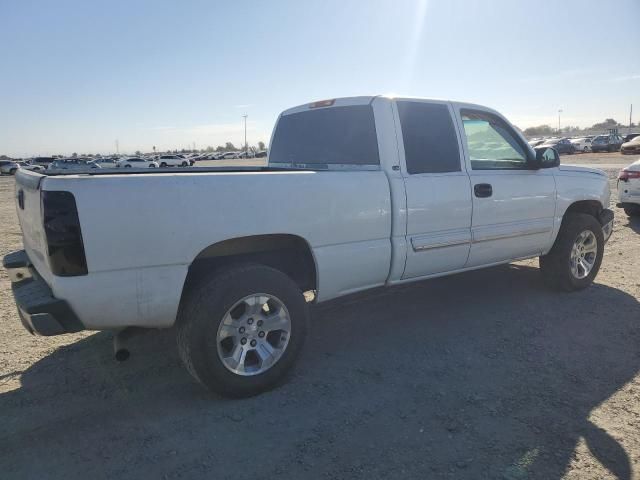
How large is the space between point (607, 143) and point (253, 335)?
4987cm

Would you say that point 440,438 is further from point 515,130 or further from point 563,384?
point 515,130

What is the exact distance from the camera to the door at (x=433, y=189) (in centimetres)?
401

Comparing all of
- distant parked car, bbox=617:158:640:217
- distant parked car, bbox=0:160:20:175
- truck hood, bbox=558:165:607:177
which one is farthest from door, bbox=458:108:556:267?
distant parked car, bbox=0:160:20:175

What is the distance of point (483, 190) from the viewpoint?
14.6 ft

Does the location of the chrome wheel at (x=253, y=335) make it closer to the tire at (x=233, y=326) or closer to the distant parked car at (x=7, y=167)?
the tire at (x=233, y=326)

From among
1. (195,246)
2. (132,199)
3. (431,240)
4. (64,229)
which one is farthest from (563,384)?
(64,229)

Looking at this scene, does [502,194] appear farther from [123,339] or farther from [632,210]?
[632,210]

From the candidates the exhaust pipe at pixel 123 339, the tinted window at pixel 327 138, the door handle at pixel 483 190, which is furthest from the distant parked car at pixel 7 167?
Answer: the door handle at pixel 483 190

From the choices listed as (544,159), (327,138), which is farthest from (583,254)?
(327,138)

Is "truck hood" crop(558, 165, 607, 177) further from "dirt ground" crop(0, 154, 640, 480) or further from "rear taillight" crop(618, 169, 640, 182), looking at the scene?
"rear taillight" crop(618, 169, 640, 182)

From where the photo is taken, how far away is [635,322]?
456 centimetres

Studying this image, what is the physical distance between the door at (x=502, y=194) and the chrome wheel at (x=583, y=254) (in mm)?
512

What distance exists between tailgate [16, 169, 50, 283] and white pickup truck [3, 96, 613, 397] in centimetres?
2

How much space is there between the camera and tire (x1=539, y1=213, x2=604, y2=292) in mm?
5273
